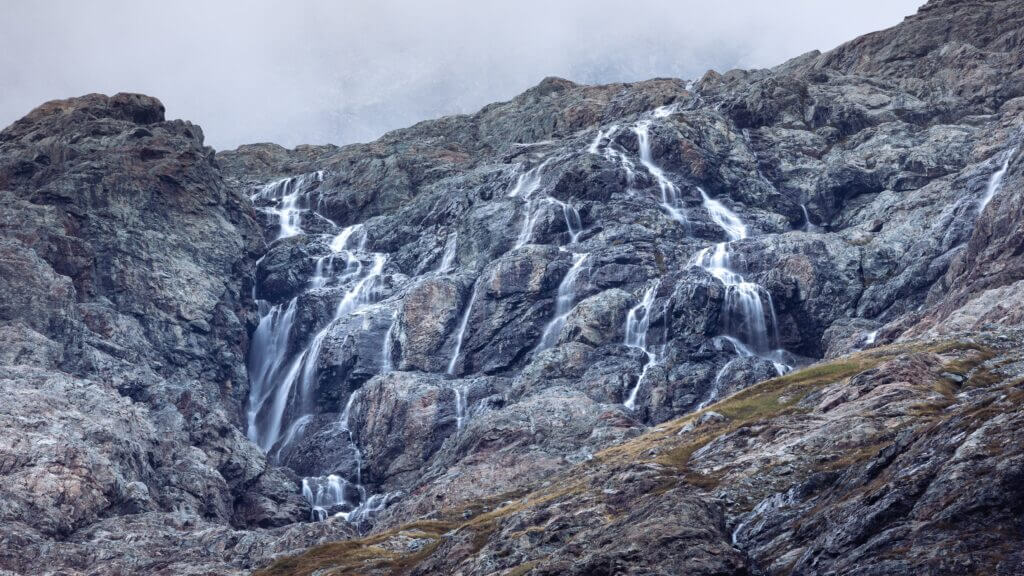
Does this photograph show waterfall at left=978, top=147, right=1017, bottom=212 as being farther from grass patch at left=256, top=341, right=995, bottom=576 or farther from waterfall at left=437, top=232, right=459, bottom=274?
waterfall at left=437, top=232, right=459, bottom=274

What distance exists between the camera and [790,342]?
114m

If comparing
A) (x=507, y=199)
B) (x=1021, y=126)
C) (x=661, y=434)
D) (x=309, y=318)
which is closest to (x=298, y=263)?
(x=309, y=318)

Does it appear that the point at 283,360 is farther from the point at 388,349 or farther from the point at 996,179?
the point at 996,179

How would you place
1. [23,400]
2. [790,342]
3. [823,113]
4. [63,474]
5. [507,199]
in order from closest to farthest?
[63,474] → [23,400] → [790,342] → [507,199] → [823,113]

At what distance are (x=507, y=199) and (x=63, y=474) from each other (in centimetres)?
8940

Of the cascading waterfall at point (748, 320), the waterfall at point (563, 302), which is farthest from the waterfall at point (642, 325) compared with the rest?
the waterfall at point (563, 302)

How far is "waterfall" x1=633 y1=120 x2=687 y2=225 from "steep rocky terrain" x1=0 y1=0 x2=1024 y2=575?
1.78 ft

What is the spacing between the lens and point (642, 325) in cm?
11825

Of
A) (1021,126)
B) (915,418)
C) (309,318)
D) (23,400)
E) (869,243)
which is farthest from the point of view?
(309,318)

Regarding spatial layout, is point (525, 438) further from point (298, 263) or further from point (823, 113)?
point (823, 113)

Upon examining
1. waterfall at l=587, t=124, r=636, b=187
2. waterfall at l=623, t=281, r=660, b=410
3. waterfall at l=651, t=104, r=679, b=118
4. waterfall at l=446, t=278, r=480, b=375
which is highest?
waterfall at l=651, t=104, r=679, b=118

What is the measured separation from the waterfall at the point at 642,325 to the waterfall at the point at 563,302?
9434 mm

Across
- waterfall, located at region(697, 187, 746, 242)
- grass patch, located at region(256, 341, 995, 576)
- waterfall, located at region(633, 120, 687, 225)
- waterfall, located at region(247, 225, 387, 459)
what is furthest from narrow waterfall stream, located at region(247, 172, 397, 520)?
waterfall, located at region(697, 187, 746, 242)

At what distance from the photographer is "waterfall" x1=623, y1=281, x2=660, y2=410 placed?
113206 mm
